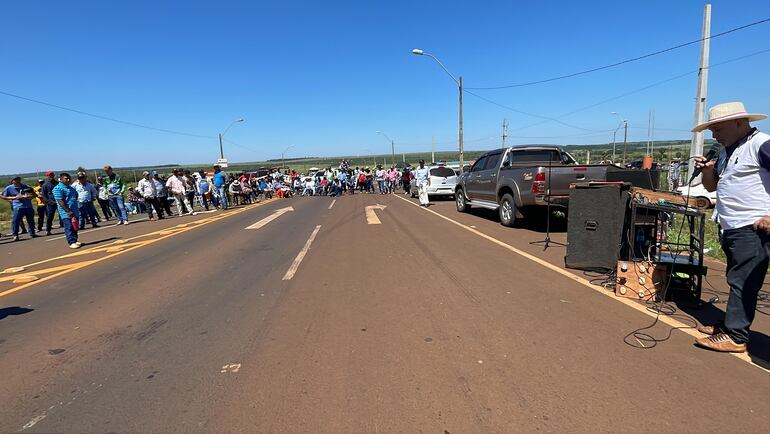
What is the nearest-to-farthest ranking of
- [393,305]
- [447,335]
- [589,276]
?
[447,335], [393,305], [589,276]

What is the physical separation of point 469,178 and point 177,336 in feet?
35.7

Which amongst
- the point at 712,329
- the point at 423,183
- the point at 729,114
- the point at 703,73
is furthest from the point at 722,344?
the point at 423,183

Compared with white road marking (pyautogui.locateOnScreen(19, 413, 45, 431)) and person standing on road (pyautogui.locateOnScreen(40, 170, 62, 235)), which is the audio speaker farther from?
person standing on road (pyautogui.locateOnScreen(40, 170, 62, 235))

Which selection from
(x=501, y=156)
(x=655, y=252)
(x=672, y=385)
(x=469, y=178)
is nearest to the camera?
(x=672, y=385)

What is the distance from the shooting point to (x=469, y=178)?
44.9 feet

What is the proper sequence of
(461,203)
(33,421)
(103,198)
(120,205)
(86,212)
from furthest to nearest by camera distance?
(103,198) < (120,205) < (461,203) < (86,212) < (33,421)

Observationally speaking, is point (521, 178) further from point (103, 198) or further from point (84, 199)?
point (103, 198)

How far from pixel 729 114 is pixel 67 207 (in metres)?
12.1

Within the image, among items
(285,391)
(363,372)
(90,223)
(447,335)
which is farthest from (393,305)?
(90,223)

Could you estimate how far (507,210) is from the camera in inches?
426

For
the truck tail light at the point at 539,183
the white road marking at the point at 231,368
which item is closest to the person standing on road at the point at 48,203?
the white road marking at the point at 231,368

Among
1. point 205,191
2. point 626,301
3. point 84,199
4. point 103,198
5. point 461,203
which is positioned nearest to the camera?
point 626,301

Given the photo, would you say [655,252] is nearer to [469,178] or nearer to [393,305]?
[393,305]

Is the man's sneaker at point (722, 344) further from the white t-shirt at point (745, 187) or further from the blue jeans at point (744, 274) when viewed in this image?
the white t-shirt at point (745, 187)
